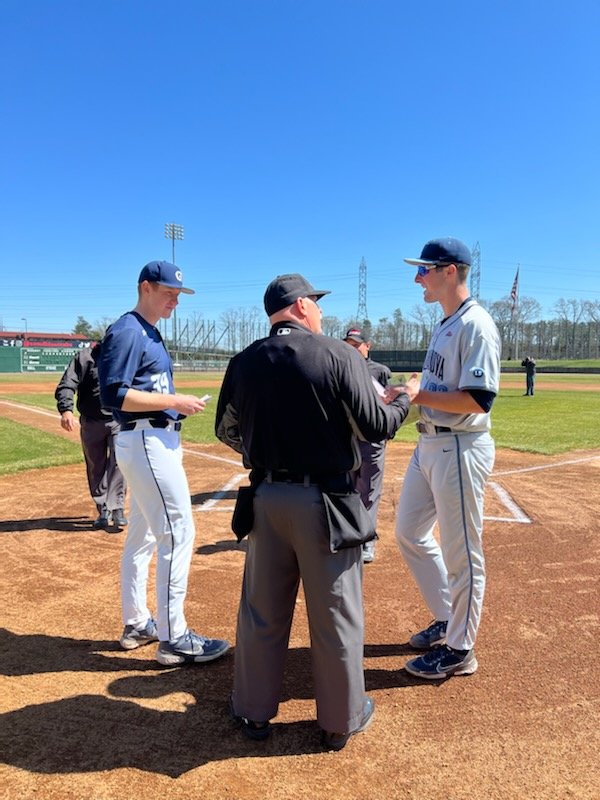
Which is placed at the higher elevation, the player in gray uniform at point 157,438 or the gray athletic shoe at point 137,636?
the player in gray uniform at point 157,438

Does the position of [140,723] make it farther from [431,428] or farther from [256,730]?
[431,428]

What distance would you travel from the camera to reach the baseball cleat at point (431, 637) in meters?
3.42

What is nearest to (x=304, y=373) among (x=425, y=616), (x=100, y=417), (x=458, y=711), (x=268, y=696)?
(x=268, y=696)

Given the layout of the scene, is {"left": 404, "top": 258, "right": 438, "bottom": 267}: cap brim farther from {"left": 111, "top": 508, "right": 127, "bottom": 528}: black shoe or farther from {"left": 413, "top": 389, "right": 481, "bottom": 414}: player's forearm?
{"left": 111, "top": 508, "right": 127, "bottom": 528}: black shoe

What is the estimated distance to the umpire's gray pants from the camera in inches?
94.9

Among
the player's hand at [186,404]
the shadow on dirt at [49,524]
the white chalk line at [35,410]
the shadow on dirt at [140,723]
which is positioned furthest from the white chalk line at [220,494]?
the white chalk line at [35,410]

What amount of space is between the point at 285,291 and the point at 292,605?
4.68 feet

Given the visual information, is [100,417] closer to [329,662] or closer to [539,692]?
[329,662]

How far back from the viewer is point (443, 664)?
306 centimetres

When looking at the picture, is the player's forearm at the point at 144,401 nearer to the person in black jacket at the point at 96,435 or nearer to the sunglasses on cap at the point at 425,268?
the sunglasses on cap at the point at 425,268

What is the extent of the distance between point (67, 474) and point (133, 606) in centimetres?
589

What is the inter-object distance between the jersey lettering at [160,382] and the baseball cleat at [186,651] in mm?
1417

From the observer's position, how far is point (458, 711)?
109 inches

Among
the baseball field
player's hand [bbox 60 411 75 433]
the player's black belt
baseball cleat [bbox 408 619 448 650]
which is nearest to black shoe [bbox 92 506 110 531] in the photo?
the baseball field
